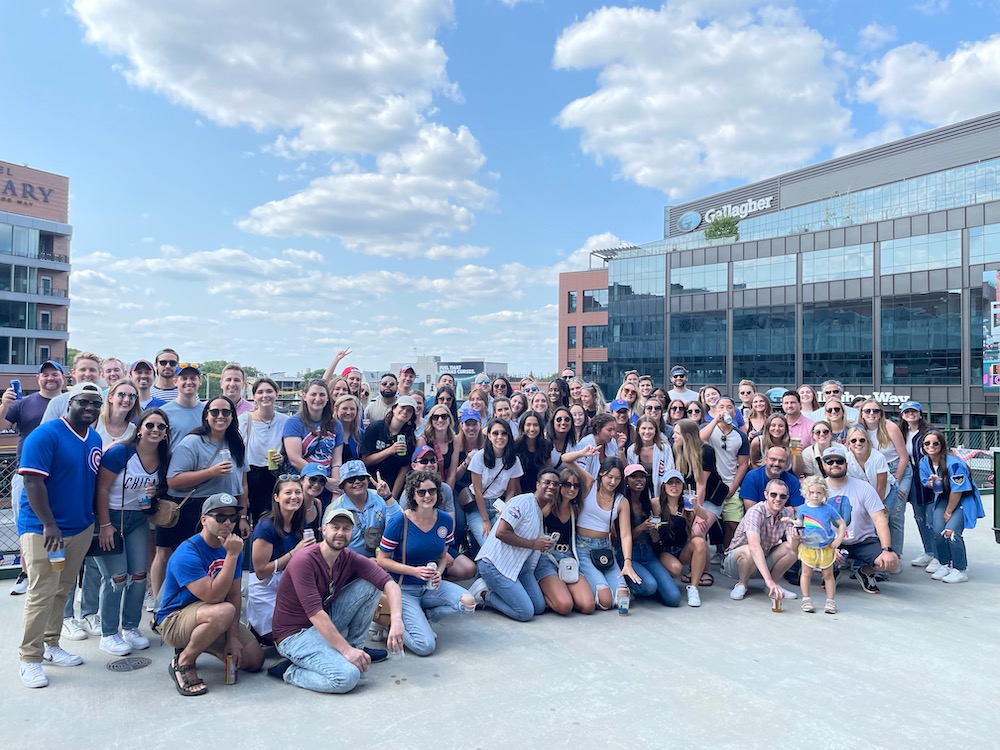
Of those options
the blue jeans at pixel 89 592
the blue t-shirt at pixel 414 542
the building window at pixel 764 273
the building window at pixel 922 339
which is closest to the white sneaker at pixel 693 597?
the blue t-shirt at pixel 414 542

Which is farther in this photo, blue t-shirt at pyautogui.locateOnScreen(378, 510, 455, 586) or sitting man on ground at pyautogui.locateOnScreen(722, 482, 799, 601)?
sitting man on ground at pyautogui.locateOnScreen(722, 482, 799, 601)

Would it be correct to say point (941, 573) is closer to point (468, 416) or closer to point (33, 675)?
point (468, 416)

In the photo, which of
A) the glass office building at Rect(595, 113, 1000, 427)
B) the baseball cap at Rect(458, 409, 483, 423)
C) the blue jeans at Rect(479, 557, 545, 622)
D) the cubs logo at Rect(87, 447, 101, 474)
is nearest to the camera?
the cubs logo at Rect(87, 447, 101, 474)

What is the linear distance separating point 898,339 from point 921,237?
21.2 feet

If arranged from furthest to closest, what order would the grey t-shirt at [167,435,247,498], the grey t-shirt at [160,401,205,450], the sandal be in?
the grey t-shirt at [160,401,205,450], the grey t-shirt at [167,435,247,498], the sandal

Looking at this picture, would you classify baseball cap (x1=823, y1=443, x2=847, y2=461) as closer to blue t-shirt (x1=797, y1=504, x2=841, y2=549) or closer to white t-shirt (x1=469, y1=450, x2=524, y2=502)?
blue t-shirt (x1=797, y1=504, x2=841, y2=549)

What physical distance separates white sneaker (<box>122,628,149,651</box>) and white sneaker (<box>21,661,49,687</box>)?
56 centimetres

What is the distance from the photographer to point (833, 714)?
3.56 m

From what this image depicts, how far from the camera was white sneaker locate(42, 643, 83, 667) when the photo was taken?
4.10m

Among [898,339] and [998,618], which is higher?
[898,339]

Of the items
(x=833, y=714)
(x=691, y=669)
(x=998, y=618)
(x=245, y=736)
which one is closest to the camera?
(x=245, y=736)

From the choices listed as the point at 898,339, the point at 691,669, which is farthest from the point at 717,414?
the point at 898,339

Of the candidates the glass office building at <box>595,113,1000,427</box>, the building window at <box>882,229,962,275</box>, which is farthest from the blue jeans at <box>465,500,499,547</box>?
the building window at <box>882,229,962,275</box>

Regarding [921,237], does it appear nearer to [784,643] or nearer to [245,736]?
[784,643]
